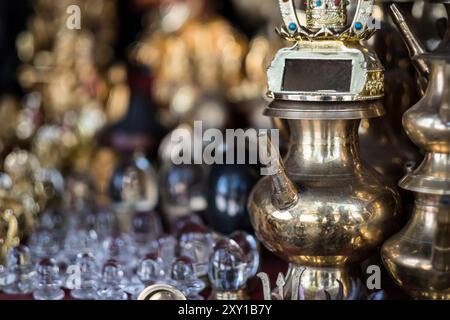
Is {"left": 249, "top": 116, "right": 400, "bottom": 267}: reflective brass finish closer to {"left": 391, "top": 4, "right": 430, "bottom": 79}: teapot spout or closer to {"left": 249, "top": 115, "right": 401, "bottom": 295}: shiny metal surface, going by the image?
{"left": 249, "top": 115, "right": 401, "bottom": 295}: shiny metal surface

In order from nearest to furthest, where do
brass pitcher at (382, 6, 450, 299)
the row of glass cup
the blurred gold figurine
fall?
brass pitcher at (382, 6, 450, 299) → the row of glass cup → the blurred gold figurine

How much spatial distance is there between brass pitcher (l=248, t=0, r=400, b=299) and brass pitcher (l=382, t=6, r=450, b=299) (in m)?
0.05

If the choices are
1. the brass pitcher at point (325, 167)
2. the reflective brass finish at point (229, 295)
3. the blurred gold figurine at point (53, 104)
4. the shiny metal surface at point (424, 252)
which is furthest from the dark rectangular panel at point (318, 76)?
the blurred gold figurine at point (53, 104)

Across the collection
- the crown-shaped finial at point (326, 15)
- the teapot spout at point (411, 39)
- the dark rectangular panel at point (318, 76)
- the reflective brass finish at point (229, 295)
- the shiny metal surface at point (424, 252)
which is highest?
the crown-shaped finial at point (326, 15)

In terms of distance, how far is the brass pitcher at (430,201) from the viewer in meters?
0.88

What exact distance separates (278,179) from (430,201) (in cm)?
16

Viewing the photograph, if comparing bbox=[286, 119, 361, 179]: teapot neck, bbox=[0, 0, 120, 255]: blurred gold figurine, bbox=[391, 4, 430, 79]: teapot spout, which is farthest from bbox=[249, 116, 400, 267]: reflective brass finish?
bbox=[0, 0, 120, 255]: blurred gold figurine

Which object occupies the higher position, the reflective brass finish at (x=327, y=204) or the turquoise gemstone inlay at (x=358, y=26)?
the turquoise gemstone inlay at (x=358, y=26)

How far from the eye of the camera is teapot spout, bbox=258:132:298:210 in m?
0.90

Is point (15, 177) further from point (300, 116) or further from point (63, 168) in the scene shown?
point (300, 116)

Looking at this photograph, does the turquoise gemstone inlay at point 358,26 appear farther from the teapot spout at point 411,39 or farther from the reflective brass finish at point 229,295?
the reflective brass finish at point 229,295

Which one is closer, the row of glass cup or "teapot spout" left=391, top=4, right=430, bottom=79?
"teapot spout" left=391, top=4, right=430, bottom=79

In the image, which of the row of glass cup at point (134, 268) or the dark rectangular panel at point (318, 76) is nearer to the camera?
the dark rectangular panel at point (318, 76)
